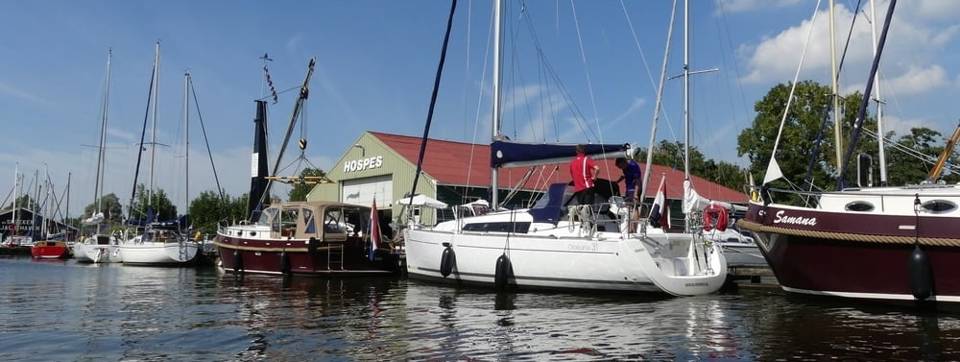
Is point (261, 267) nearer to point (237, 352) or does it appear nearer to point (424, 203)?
point (424, 203)

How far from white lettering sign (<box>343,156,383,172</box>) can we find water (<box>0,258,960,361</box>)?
17468 millimetres

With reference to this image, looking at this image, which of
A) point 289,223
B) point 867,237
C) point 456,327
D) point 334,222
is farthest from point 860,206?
point 289,223

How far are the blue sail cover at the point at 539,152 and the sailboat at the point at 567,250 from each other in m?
0.02

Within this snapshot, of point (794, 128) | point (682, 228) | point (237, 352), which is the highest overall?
point (794, 128)

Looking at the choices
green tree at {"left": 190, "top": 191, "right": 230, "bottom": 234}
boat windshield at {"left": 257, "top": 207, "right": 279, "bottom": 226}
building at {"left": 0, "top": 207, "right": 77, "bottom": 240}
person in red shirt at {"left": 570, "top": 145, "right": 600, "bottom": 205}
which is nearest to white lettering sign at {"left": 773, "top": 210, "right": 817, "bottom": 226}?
person in red shirt at {"left": 570, "top": 145, "right": 600, "bottom": 205}

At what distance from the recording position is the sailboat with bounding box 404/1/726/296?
15.3 m

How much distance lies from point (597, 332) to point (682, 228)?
659 centimetres

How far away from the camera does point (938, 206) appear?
13219 mm

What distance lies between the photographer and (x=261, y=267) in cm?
2409

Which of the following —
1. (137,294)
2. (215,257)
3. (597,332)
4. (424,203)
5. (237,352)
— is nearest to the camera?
(237,352)

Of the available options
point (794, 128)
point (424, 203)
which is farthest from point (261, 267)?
point (794, 128)

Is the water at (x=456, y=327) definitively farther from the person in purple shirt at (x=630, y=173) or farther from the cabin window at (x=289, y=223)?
the cabin window at (x=289, y=223)

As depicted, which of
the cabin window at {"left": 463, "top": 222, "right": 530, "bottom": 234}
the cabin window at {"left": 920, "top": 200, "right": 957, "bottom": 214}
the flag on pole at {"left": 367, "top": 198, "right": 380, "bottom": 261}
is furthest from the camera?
the flag on pole at {"left": 367, "top": 198, "right": 380, "bottom": 261}

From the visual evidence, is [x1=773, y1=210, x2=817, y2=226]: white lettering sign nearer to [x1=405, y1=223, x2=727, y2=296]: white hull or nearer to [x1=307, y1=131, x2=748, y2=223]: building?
[x1=405, y1=223, x2=727, y2=296]: white hull
